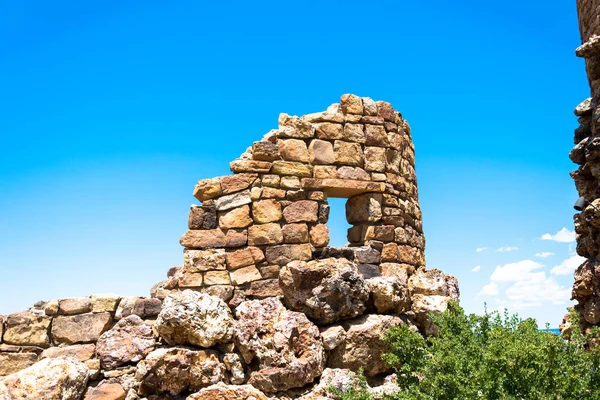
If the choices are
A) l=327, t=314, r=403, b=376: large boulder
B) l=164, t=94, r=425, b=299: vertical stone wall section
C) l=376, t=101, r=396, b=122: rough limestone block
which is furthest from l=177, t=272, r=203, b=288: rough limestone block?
l=376, t=101, r=396, b=122: rough limestone block

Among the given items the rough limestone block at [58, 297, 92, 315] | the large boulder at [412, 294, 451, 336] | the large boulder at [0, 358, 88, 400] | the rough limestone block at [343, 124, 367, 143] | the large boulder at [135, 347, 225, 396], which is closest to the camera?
the large boulder at [0, 358, 88, 400]

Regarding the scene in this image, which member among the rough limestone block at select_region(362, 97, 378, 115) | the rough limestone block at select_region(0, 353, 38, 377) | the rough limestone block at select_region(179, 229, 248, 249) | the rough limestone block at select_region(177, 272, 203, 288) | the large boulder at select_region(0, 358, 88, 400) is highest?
the rough limestone block at select_region(362, 97, 378, 115)

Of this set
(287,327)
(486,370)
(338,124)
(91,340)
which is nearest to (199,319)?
(287,327)

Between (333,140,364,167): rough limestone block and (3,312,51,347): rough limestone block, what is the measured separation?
4429 millimetres

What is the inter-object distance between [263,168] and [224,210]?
2.58 feet

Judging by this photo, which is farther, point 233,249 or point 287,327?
point 233,249

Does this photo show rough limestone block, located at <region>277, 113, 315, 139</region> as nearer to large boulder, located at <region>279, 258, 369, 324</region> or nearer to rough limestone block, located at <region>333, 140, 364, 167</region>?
rough limestone block, located at <region>333, 140, 364, 167</region>

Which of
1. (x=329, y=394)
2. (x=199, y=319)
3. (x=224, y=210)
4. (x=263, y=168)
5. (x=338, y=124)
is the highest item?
(x=338, y=124)

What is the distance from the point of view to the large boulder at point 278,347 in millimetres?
6422

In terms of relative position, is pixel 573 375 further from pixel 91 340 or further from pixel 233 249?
pixel 91 340

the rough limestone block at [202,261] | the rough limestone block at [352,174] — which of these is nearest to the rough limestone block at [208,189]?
the rough limestone block at [202,261]

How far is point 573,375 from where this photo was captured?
5250mm

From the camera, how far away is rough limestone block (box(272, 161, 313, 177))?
816 centimetres

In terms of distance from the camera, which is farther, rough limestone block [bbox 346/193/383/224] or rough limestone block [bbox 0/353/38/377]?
rough limestone block [bbox 346/193/383/224]
